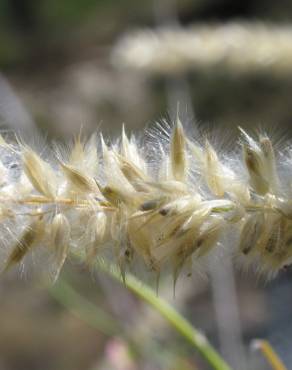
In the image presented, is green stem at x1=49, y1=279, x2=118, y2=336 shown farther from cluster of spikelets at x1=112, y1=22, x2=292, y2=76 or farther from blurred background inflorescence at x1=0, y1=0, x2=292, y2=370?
cluster of spikelets at x1=112, y1=22, x2=292, y2=76

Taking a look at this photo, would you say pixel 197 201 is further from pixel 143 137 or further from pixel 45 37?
pixel 45 37

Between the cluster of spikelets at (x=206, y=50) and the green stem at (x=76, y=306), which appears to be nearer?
the green stem at (x=76, y=306)

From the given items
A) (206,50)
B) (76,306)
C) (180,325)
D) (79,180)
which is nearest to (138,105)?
(206,50)

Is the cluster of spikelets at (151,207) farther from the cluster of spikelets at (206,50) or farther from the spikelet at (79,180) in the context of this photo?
the cluster of spikelets at (206,50)

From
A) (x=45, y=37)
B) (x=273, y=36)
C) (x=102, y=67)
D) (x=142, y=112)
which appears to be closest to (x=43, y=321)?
(x=142, y=112)

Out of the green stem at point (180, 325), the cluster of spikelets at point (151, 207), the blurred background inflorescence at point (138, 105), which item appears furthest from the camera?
the blurred background inflorescence at point (138, 105)

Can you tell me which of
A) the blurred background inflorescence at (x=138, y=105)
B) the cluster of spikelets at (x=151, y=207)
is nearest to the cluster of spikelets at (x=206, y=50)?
the blurred background inflorescence at (x=138, y=105)

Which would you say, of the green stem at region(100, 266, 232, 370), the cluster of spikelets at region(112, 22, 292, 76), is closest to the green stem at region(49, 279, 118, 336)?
the green stem at region(100, 266, 232, 370)
